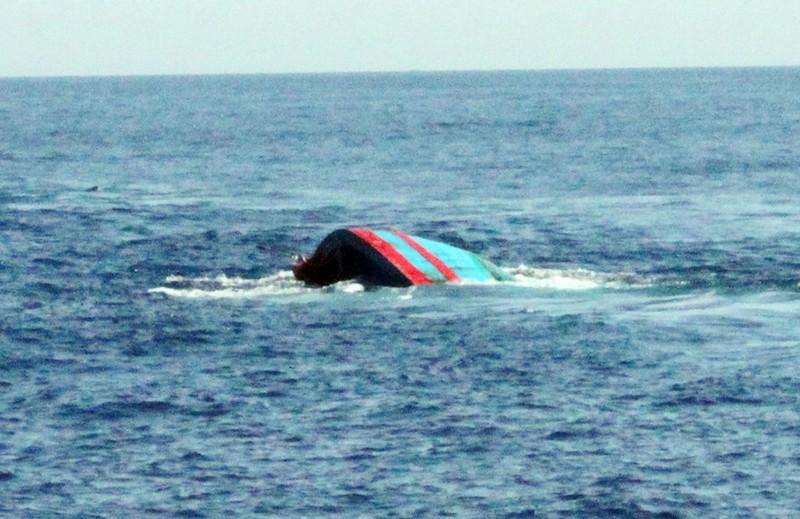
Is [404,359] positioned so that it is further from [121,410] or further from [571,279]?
[571,279]

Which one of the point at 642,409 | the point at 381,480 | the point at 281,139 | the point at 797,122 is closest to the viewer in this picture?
the point at 381,480

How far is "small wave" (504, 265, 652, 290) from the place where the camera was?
3622cm

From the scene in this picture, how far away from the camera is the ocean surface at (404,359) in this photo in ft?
67.8

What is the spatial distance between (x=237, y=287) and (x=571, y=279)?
7939 mm

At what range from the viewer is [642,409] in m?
24.1

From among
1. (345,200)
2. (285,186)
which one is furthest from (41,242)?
(285,186)

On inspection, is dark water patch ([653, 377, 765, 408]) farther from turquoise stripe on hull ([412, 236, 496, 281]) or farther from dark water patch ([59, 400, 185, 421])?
turquoise stripe on hull ([412, 236, 496, 281])

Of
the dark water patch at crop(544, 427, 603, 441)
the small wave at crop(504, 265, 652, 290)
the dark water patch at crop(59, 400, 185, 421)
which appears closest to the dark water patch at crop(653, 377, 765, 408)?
the dark water patch at crop(544, 427, 603, 441)

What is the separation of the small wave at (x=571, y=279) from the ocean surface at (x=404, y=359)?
0.15 m

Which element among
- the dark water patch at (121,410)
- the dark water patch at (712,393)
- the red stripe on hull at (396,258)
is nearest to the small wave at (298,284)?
the red stripe on hull at (396,258)

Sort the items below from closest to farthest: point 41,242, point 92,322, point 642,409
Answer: point 642,409 → point 92,322 → point 41,242

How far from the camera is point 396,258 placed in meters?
35.5

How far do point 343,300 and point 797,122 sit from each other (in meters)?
92.0

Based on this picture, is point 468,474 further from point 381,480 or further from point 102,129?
point 102,129
